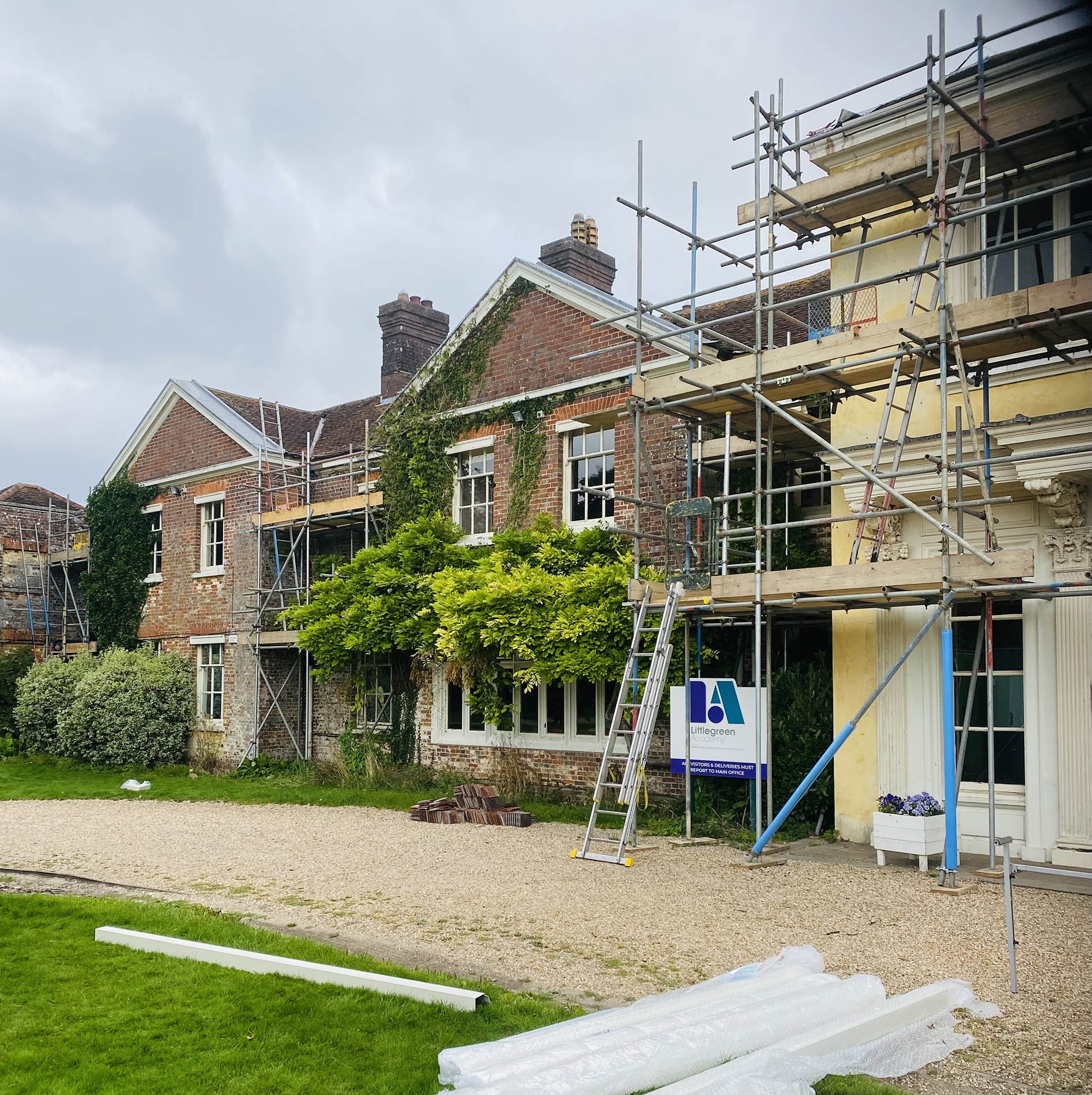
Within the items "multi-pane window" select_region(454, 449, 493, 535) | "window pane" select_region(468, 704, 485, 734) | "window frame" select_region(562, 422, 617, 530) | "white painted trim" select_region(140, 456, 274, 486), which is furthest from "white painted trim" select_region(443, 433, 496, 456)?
"white painted trim" select_region(140, 456, 274, 486)

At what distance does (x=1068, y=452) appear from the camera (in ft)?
30.1

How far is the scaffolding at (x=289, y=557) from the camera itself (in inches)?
778

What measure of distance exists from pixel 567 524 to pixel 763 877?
7107mm

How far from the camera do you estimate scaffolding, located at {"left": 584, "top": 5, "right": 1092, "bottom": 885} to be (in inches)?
365

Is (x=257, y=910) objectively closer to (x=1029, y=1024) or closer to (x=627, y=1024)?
(x=627, y=1024)

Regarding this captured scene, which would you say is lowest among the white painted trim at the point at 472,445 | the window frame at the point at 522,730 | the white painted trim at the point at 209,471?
the window frame at the point at 522,730

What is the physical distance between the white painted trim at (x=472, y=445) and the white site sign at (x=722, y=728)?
6613 millimetres

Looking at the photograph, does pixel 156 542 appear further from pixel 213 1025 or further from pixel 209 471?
pixel 213 1025

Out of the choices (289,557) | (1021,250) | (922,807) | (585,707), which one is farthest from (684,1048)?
(289,557)

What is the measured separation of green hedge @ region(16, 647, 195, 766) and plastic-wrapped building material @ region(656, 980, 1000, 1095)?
17.9m

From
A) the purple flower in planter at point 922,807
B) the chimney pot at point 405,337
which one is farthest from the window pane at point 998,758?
the chimney pot at point 405,337

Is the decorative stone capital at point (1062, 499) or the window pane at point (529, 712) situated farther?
the window pane at point (529, 712)

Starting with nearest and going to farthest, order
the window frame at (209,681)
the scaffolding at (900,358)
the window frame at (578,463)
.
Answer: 1. the scaffolding at (900,358)
2. the window frame at (578,463)
3. the window frame at (209,681)

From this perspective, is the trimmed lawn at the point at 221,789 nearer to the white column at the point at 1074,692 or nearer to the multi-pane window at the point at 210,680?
the multi-pane window at the point at 210,680
